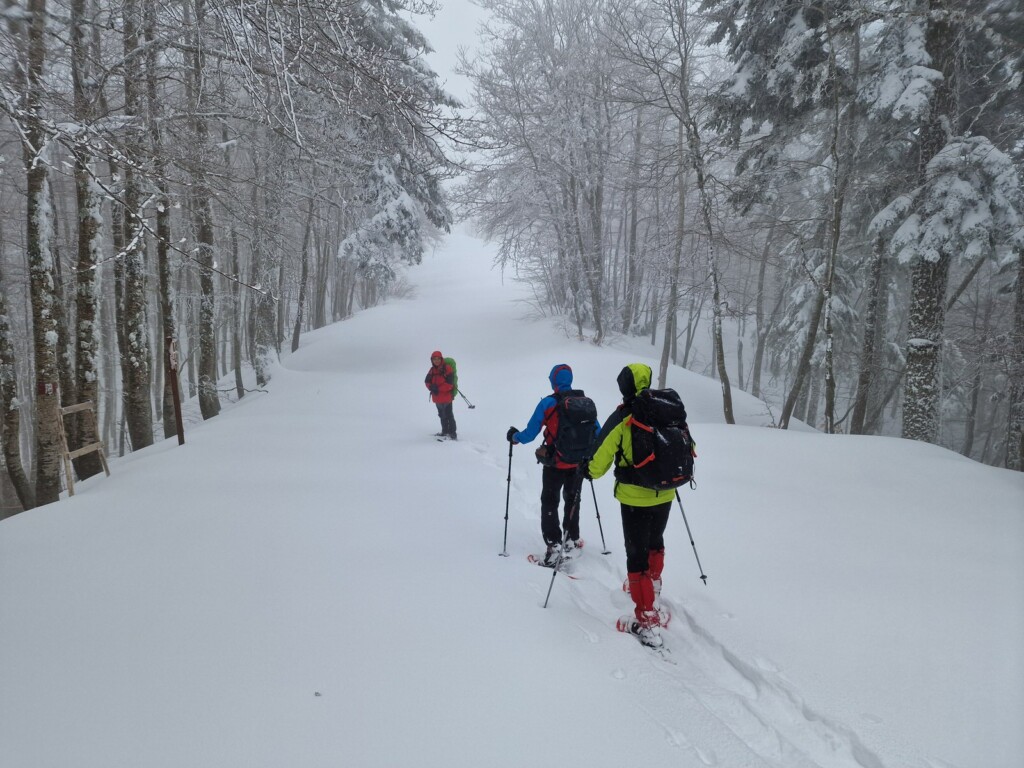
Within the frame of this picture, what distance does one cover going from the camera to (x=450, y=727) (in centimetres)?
274

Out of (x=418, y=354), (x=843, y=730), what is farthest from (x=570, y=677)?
(x=418, y=354)

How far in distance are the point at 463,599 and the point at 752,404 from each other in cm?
1521

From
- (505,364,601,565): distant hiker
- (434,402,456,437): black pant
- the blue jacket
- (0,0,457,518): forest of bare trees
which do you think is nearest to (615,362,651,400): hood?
(505,364,601,565): distant hiker

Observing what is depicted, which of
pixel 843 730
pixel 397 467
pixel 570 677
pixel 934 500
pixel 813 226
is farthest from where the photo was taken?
pixel 813 226

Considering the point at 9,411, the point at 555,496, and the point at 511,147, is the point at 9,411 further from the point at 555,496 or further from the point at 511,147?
the point at 511,147

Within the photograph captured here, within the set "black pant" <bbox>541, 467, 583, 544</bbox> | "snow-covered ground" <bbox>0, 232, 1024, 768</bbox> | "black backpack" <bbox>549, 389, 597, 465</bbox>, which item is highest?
"black backpack" <bbox>549, 389, 597, 465</bbox>

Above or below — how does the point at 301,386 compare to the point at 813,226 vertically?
below

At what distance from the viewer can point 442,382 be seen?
950cm

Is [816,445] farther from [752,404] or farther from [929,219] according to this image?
[752,404]

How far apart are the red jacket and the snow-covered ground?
2.30m

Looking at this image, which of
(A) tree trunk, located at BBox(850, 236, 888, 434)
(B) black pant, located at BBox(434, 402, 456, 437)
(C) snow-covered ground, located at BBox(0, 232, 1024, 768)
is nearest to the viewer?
(C) snow-covered ground, located at BBox(0, 232, 1024, 768)

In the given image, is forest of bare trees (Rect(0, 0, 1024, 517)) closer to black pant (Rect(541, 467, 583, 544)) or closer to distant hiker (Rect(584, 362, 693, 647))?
distant hiker (Rect(584, 362, 693, 647))

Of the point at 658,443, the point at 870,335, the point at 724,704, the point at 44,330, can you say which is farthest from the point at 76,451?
the point at 870,335

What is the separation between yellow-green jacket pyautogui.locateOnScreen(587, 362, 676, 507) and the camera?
3877mm
